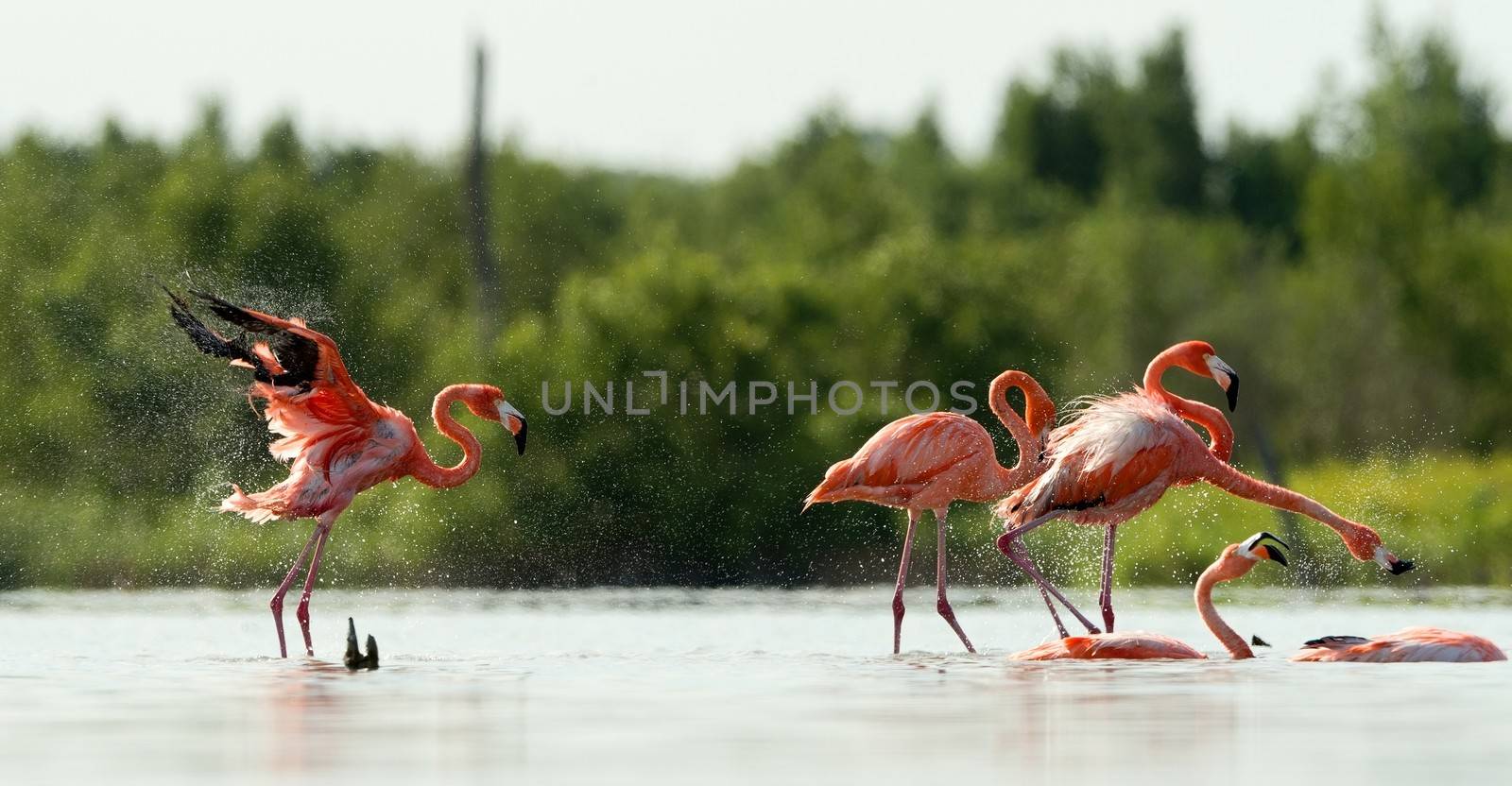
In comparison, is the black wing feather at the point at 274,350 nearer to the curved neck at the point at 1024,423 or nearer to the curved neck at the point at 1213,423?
the curved neck at the point at 1024,423

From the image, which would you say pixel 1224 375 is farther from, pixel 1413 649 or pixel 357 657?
pixel 357 657

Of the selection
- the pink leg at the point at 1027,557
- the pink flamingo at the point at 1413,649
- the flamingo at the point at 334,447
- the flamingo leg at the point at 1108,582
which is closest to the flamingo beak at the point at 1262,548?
the pink flamingo at the point at 1413,649

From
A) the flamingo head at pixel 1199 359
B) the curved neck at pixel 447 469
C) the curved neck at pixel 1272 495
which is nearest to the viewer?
the curved neck at pixel 1272 495

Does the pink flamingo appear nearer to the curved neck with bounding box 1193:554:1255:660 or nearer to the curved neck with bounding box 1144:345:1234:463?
the curved neck with bounding box 1193:554:1255:660

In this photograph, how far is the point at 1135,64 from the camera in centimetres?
7744

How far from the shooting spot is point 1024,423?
47.9 feet

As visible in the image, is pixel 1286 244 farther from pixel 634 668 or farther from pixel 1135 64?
pixel 634 668

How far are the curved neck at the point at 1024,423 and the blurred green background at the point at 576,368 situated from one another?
350 inches

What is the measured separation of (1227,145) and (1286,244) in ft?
34.8

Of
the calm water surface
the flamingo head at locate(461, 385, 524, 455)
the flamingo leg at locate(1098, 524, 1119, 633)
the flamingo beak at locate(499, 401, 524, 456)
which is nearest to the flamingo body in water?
the calm water surface

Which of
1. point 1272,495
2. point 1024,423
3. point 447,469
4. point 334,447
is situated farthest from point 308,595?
point 1272,495

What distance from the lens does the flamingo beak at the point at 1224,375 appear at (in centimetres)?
1368

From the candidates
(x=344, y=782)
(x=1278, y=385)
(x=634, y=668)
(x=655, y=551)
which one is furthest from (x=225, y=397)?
(x=1278, y=385)

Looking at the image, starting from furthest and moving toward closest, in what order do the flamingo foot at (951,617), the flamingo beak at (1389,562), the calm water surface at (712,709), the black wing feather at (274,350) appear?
the flamingo foot at (951,617) < the black wing feather at (274,350) < the flamingo beak at (1389,562) < the calm water surface at (712,709)
